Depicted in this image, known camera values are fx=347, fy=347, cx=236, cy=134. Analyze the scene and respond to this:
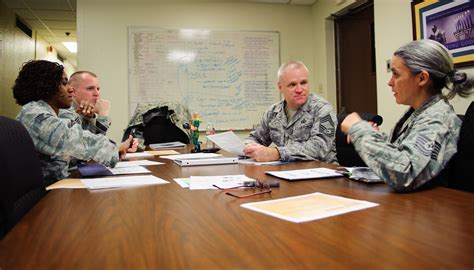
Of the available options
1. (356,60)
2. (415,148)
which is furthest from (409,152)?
(356,60)

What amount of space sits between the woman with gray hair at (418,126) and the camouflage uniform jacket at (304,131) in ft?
1.69

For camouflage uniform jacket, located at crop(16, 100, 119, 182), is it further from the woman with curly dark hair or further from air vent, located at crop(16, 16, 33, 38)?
air vent, located at crop(16, 16, 33, 38)

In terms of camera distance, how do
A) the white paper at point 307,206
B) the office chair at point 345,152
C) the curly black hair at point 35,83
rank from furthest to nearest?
the office chair at point 345,152 → the curly black hair at point 35,83 → the white paper at point 307,206

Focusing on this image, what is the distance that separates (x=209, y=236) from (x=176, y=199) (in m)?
0.32

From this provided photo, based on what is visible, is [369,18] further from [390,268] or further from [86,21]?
[390,268]

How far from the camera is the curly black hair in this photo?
1603 millimetres

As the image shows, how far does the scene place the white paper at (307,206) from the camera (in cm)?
73

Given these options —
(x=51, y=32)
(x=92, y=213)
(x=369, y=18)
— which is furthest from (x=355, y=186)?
(x=51, y=32)

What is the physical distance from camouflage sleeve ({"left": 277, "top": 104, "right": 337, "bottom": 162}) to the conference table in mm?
806

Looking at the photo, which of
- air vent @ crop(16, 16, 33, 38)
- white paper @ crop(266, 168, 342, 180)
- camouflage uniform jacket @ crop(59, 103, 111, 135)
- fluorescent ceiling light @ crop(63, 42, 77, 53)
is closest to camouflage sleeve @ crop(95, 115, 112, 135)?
camouflage uniform jacket @ crop(59, 103, 111, 135)

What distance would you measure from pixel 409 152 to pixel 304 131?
1063 millimetres

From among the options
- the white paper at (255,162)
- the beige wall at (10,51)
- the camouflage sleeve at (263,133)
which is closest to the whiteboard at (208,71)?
the beige wall at (10,51)

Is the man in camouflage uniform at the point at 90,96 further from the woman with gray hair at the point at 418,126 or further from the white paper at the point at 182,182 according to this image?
the woman with gray hair at the point at 418,126

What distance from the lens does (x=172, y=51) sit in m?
4.30
